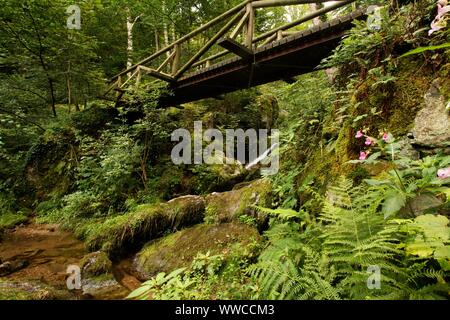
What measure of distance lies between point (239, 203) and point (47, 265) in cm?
403

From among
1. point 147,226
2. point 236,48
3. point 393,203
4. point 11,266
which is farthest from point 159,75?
point 393,203

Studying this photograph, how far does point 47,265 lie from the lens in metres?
5.42

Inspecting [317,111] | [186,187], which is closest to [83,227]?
[186,187]

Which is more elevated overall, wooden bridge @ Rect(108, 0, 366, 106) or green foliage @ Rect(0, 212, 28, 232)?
wooden bridge @ Rect(108, 0, 366, 106)

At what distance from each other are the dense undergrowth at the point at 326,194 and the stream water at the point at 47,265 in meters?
0.49

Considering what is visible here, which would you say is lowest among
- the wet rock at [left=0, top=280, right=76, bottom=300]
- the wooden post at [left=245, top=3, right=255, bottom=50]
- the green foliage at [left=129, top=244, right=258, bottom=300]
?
the wet rock at [left=0, top=280, right=76, bottom=300]

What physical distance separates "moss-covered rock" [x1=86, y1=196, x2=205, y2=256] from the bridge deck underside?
3301mm

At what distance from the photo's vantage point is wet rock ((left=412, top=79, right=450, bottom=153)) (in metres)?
2.37

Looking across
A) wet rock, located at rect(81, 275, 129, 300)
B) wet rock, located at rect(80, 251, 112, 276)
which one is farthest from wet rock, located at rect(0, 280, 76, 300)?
wet rock, located at rect(80, 251, 112, 276)

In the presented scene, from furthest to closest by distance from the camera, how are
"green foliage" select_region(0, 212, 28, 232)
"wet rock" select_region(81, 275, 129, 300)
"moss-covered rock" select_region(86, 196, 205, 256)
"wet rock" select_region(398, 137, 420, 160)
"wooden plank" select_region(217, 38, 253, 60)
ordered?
"green foliage" select_region(0, 212, 28, 232) < "moss-covered rock" select_region(86, 196, 205, 256) < "wooden plank" select_region(217, 38, 253, 60) < "wet rock" select_region(81, 275, 129, 300) < "wet rock" select_region(398, 137, 420, 160)

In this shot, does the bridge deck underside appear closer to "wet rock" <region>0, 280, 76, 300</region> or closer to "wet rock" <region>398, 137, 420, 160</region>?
"wet rock" <region>398, 137, 420, 160</region>
